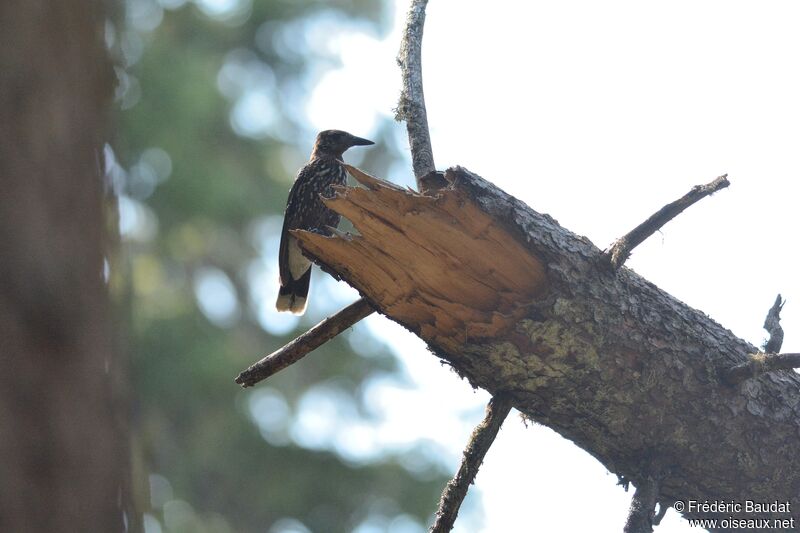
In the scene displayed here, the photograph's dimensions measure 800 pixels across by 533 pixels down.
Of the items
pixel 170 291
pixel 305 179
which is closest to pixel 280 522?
pixel 170 291

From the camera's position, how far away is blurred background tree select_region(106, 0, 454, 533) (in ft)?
38.1

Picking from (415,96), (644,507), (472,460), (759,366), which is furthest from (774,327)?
(415,96)

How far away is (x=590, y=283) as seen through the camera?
111 inches

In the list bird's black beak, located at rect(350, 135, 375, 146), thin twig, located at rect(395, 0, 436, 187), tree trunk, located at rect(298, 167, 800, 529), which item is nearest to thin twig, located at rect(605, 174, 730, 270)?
tree trunk, located at rect(298, 167, 800, 529)

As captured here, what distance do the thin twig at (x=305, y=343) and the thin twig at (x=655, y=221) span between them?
741 millimetres

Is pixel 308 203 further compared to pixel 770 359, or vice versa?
pixel 308 203

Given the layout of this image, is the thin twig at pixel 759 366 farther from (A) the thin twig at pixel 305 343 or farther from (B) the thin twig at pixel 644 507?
(A) the thin twig at pixel 305 343

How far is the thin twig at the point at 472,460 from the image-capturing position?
287 cm

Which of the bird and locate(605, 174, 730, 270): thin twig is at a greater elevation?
the bird

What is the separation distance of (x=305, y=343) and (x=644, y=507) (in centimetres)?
113

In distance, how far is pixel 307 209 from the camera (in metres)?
5.25

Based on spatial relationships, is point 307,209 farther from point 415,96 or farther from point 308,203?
point 415,96

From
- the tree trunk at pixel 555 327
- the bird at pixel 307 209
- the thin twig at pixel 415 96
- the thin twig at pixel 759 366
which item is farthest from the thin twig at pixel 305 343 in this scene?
the bird at pixel 307 209

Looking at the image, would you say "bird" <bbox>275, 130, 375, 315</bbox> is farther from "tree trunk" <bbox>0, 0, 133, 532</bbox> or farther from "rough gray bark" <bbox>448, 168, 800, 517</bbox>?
"tree trunk" <bbox>0, 0, 133, 532</bbox>
